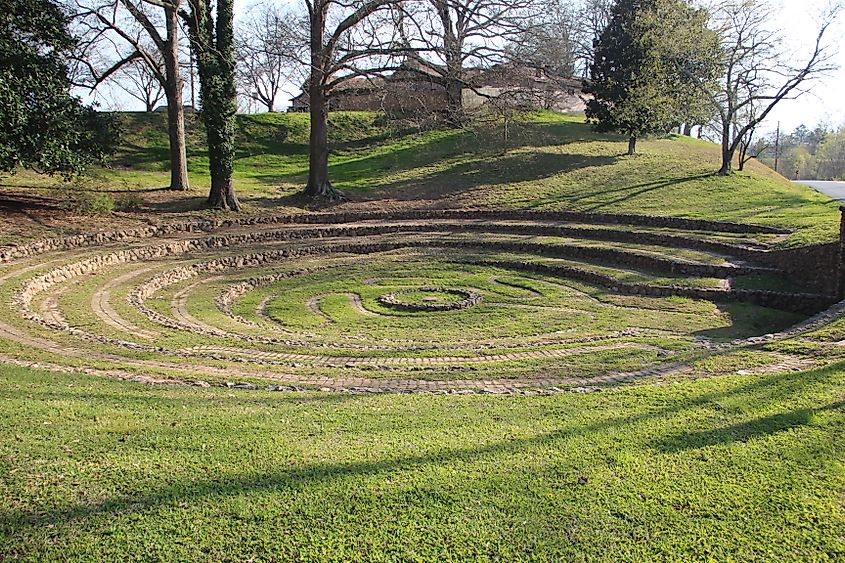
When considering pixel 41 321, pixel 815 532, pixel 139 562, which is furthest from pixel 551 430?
pixel 41 321

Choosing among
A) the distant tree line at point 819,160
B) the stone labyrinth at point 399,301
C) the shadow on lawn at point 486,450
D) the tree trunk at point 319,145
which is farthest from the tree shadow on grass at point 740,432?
the distant tree line at point 819,160

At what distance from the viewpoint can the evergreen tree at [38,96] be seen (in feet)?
60.8

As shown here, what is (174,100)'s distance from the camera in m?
25.4

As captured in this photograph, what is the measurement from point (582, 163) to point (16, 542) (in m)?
32.8

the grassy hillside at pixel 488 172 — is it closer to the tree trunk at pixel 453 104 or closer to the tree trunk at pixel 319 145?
the tree trunk at pixel 319 145

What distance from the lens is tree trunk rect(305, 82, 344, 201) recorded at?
2676 centimetres

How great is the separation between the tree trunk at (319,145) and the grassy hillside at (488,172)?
150cm

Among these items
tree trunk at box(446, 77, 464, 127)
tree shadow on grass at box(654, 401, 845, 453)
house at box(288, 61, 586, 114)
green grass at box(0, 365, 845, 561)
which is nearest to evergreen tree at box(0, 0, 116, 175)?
house at box(288, 61, 586, 114)

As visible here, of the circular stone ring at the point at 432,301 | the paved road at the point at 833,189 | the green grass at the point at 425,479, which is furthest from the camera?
the paved road at the point at 833,189

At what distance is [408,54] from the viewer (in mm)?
23297

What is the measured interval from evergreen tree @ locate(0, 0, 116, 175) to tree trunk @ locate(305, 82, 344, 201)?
348 inches

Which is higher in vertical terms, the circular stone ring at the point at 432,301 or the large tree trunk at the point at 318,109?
the large tree trunk at the point at 318,109

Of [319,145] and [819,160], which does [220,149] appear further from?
[819,160]

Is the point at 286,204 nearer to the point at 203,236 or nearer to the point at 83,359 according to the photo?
the point at 203,236
